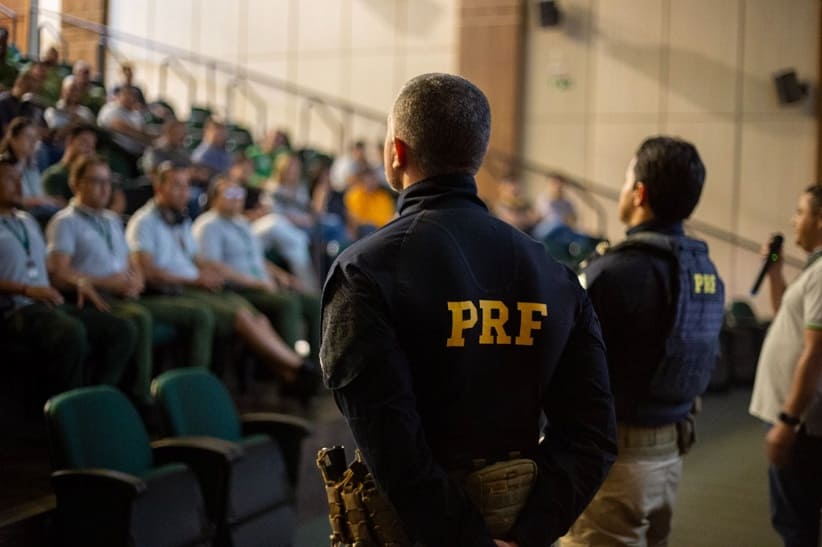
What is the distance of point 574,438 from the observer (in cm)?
166

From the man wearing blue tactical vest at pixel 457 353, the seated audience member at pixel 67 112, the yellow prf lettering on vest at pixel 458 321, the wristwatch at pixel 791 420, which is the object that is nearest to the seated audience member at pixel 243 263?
the seated audience member at pixel 67 112

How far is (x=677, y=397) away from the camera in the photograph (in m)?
2.49

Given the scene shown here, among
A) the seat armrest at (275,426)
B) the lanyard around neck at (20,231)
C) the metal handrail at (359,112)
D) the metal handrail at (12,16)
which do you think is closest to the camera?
the seat armrest at (275,426)

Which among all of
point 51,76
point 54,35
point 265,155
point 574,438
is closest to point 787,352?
point 574,438

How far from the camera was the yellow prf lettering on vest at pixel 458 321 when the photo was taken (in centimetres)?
154

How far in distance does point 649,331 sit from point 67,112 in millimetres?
4158

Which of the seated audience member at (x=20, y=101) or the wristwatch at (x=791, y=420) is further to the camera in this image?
the seated audience member at (x=20, y=101)

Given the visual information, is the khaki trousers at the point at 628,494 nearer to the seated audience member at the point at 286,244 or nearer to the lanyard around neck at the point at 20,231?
the lanyard around neck at the point at 20,231

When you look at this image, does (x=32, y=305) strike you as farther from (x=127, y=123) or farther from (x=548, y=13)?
(x=548, y=13)

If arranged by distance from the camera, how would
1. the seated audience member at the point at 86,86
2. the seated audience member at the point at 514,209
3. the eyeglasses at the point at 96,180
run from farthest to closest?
the seated audience member at the point at 514,209, the seated audience member at the point at 86,86, the eyeglasses at the point at 96,180

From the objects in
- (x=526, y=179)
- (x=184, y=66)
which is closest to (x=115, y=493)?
(x=526, y=179)

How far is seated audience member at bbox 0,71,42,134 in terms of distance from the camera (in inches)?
179

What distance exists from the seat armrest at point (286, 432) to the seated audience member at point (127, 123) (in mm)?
3178

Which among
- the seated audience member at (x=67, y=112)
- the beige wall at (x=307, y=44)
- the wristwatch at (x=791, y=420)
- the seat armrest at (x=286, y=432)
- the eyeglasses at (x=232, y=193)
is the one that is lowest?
the seat armrest at (x=286, y=432)
